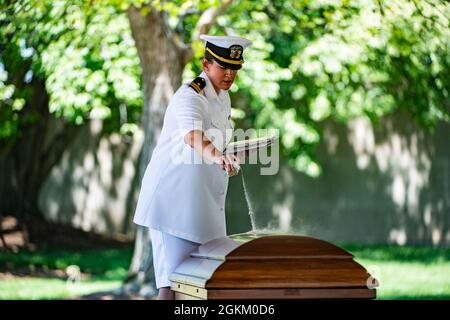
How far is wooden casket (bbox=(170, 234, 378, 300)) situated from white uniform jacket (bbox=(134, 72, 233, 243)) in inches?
29.3

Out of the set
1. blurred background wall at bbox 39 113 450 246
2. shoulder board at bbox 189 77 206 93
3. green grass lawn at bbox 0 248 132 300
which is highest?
shoulder board at bbox 189 77 206 93

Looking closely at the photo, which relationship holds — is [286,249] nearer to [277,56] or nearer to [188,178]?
[188,178]

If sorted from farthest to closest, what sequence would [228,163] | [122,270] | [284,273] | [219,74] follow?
[122,270] < [219,74] < [228,163] < [284,273]

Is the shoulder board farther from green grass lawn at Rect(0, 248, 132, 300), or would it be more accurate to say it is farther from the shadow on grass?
the shadow on grass

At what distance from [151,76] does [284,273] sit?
665 centimetres

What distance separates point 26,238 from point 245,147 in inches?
499

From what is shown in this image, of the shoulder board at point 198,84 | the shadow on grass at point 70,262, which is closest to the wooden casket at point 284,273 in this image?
the shoulder board at point 198,84

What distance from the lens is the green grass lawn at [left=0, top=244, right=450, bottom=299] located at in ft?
35.4

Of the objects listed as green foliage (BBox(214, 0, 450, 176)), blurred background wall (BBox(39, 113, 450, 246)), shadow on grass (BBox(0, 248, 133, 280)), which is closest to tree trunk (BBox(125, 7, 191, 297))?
green foliage (BBox(214, 0, 450, 176))

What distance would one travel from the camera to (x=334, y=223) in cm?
1888

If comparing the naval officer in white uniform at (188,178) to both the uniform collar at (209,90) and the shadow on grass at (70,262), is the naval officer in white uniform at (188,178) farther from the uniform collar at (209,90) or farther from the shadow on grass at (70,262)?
the shadow on grass at (70,262)

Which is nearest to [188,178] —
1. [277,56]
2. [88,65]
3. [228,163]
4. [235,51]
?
[228,163]

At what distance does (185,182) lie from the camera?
464 centimetres

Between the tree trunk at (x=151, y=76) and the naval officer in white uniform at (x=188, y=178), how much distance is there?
17.2 ft
